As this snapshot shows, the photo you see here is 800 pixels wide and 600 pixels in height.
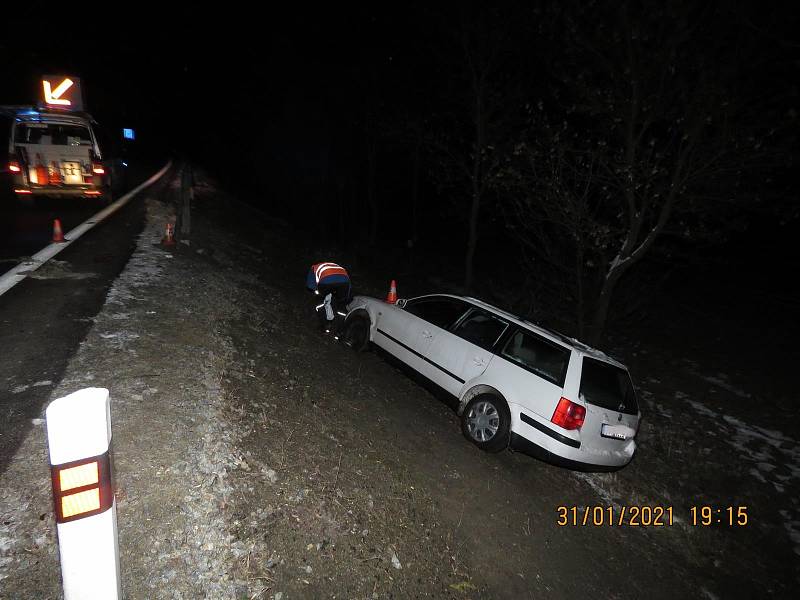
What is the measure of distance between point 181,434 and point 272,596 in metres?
1.52

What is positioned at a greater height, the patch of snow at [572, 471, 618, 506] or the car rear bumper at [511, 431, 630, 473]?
the car rear bumper at [511, 431, 630, 473]

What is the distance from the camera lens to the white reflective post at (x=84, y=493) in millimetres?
1790

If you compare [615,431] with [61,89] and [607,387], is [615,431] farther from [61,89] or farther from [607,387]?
[61,89]

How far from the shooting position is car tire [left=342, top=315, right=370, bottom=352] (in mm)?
7656

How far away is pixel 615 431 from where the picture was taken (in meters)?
5.22

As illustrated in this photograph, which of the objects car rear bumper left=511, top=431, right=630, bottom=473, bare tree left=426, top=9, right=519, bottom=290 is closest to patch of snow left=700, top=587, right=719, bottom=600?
car rear bumper left=511, top=431, right=630, bottom=473

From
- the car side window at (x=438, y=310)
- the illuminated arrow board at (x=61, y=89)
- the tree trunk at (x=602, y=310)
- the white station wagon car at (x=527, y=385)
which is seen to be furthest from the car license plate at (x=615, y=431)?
the illuminated arrow board at (x=61, y=89)

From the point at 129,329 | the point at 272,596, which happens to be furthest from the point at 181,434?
the point at 129,329

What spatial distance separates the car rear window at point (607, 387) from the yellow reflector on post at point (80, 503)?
15.2 feet

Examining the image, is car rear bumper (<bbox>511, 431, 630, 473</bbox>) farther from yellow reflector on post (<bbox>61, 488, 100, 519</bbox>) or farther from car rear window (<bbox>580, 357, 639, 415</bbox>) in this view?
yellow reflector on post (<bbox>61, 488, 100, 519</bbox>)

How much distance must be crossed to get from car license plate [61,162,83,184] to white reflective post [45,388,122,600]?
38.4ft

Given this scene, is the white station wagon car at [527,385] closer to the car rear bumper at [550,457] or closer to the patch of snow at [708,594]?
the car rear bumper at [550,457]

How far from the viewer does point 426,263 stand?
77.6 ft

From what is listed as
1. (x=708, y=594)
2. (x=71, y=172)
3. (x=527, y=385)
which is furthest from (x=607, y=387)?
(x=71, y=172)
